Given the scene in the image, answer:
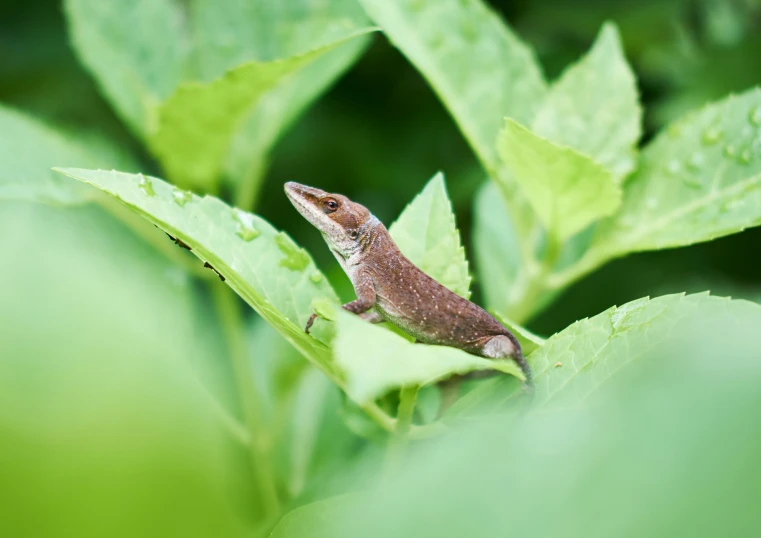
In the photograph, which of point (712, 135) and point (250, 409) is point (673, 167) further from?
point (250, 409)

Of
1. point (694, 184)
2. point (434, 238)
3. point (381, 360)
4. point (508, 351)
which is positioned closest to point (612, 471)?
point (381, 360)

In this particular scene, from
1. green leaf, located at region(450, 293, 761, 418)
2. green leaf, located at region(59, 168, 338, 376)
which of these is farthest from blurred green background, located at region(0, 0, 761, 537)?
green leaf, located at region(450, 293, 761, 418)

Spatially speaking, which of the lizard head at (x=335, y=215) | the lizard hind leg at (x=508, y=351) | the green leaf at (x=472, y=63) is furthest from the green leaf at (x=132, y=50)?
the lizard hind leg at (x=508, y=351)

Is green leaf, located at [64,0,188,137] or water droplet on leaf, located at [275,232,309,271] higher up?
green leaf, located at [64,0,188,137]

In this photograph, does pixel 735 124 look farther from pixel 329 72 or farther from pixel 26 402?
pixel 26 402

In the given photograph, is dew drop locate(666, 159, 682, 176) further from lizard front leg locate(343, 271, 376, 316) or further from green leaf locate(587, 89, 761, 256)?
lizard front leg locate(343, 271, 376, 316)

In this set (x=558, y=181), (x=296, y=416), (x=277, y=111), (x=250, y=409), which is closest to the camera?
(x=558, y=181)

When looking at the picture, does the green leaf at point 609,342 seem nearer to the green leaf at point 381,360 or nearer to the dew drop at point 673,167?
the green leaf at point 381,360
